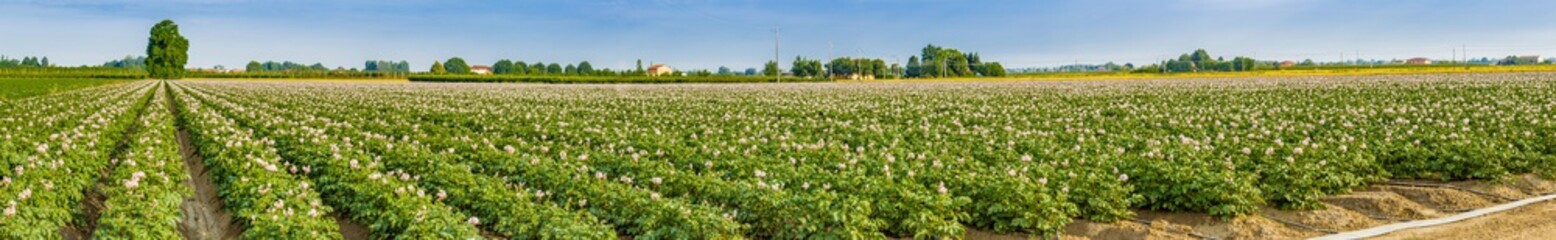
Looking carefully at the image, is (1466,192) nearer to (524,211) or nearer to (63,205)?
(524,211)

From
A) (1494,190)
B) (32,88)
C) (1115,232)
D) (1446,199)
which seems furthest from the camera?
(32,88)

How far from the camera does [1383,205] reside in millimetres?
9477

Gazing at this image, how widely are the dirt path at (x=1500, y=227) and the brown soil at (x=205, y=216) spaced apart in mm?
10825

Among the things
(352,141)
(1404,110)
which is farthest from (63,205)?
(1404,110)

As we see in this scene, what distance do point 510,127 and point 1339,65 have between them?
113 meters

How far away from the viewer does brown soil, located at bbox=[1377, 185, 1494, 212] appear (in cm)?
952

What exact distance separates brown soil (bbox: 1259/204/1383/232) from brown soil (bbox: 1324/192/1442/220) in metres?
0.24

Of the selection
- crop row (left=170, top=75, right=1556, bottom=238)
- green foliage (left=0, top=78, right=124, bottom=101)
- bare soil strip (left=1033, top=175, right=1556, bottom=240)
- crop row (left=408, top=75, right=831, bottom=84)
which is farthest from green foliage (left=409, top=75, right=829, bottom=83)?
bare soil strip (left=1033, top=175, right=1556, bottom=240)

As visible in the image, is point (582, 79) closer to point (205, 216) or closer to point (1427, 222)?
point (205, 216)

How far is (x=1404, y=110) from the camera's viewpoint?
19609 millimetres

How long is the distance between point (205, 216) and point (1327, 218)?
11379 millimetres

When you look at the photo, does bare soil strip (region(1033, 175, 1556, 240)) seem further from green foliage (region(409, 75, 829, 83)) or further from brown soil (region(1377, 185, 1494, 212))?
green foliage (region(409, 75, 829, 83))

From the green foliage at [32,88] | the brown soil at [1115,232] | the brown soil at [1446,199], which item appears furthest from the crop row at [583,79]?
the brown soil at [1115,232]

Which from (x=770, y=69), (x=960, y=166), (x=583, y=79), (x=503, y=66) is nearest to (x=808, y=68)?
(x=770, y=69)
